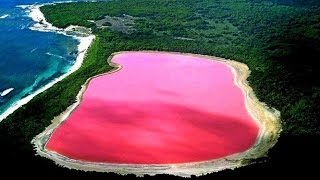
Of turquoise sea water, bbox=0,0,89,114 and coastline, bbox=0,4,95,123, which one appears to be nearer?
coastline, bbox=0,4,95,123

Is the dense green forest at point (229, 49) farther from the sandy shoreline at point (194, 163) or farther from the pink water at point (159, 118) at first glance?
the pink water at point (159, 118)

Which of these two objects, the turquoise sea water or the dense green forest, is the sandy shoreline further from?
the turquoise sea water

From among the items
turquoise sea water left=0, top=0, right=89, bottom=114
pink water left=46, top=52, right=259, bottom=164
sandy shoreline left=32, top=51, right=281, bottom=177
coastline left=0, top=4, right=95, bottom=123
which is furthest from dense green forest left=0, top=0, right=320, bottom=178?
turquoise sea water left=0, top=0, right=89, bottom=114

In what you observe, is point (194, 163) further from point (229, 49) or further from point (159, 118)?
point (229, 49)

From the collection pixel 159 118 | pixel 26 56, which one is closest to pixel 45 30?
pixel 26 56

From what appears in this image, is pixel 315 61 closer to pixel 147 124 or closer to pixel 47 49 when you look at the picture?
pixel 147 124

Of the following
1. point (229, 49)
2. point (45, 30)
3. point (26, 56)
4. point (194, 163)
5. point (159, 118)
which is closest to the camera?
point (194, 163)
